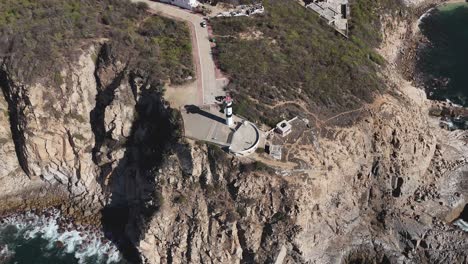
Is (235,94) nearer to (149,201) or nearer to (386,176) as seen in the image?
(149,201)

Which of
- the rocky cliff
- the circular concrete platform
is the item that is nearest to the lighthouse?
the circular concrete platform

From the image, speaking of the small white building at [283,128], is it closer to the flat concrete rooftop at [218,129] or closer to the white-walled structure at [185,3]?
the flat concrete rooftop at [218,129]

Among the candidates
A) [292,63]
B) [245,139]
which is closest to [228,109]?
[245,139]

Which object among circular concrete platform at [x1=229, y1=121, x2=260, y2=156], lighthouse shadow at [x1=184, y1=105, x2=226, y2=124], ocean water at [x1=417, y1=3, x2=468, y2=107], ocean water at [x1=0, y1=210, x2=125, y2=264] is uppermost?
lighthouse shadow at [x1=184, y1=105, x2=226, y2=124]

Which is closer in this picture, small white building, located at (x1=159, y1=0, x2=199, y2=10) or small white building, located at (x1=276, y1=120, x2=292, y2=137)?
small white building, located at (x1=276, y1=120, x2=292, y2=137)

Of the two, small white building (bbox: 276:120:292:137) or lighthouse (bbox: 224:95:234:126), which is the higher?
Answer: lighthouse (bbox: 224:95:234:126)

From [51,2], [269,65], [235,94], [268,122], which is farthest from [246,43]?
[51,2]

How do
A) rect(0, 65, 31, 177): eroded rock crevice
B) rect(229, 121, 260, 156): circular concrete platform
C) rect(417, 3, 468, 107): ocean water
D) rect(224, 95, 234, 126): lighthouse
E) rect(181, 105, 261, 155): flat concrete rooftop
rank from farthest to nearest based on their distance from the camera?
rect(417, 3, 468, 107): ocean water < rect(0, 65, 31, 177): eroded rock crevice < rect(181, 105, 261, 155): flat concrete rooftop < rect(229, 121, 260, 156): circular concrete platform < rect(224, 95, 234, 126): lighthouse

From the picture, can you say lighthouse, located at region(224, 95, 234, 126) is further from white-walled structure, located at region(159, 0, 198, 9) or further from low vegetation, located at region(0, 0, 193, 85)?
white-walled structure, located at region(159, 0, 198, 9)
